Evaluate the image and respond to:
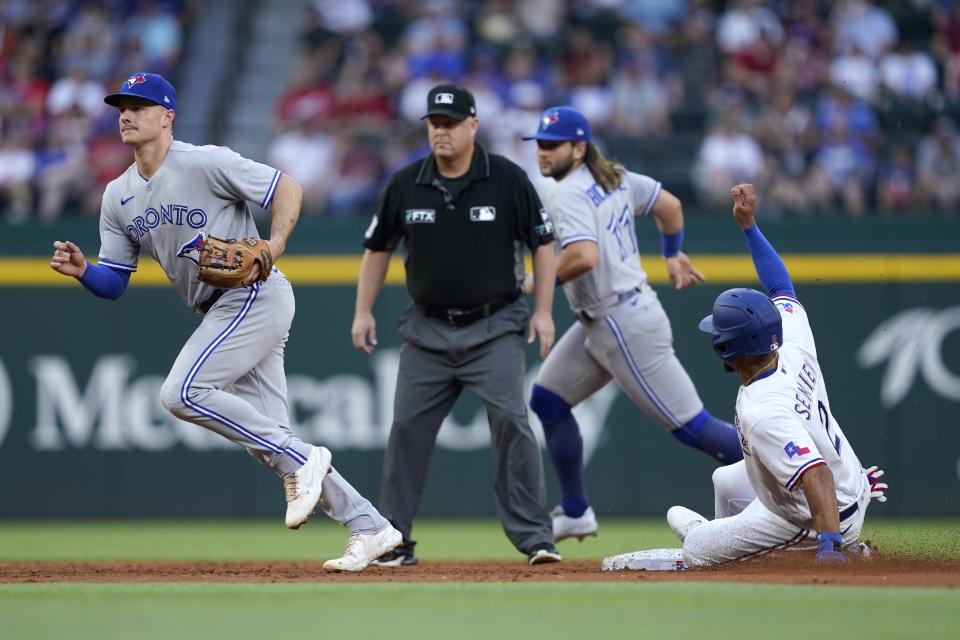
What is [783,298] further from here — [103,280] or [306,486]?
[103,280]

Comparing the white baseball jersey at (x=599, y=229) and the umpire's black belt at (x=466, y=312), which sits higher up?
the white baseball jersey at (x=599, y=229)

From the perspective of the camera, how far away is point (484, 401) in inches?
269

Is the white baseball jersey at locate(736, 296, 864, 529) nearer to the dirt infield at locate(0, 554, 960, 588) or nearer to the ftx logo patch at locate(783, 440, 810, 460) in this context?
the ftx logo patch at locate(783, 440, 810, 460)

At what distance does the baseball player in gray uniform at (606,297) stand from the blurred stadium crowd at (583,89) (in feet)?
13.7

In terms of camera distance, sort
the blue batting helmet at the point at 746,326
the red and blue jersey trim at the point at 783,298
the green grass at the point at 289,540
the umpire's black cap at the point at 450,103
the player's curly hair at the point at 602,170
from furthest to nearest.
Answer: the green grass at the point at 289,540, the player's curly hair at the point at 602,170, the umpire's black cap at the point at 450,103, the red and blue jersey trim at the point at 783,298, the blue batting helmet at the point at 746,326

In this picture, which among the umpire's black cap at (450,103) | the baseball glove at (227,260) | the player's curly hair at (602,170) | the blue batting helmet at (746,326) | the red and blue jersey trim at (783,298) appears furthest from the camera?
the player's curly hair at (602,170)

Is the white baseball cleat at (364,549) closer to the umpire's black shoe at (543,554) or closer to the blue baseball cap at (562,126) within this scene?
the umpire's black shoe at (543,554)

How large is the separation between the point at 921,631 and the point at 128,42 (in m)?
11.0

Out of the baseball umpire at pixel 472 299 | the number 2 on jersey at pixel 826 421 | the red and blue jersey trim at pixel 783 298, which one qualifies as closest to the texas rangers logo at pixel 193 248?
the baseball umpire at pixel 472 299

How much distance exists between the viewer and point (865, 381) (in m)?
10.2

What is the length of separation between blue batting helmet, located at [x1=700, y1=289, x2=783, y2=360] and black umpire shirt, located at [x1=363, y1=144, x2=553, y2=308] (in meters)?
1.32

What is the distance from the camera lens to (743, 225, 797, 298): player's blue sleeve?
6.53 metres

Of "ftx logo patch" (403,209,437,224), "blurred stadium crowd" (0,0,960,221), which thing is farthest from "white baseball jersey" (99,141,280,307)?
"blurred stadium crowd" (0,0,960,221)

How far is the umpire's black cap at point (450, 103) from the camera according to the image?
6.57 m
